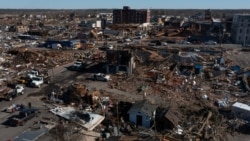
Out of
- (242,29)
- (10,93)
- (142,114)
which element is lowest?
(10,93)

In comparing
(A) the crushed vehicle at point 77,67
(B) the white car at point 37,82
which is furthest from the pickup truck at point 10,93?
(A) the crushed vehicle at point 77,67

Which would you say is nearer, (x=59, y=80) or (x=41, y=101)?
(x=41, y=101)

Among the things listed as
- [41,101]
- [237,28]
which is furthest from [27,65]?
[237,28]

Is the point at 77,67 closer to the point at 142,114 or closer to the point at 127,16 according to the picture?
the point at 142,114

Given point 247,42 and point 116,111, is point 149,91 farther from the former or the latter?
point 247,42

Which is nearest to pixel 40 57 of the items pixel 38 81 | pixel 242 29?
pixel 38 81

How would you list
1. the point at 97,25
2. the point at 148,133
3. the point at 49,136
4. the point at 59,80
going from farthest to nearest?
the point at 97,25, the point at 59,80, the point at 148,133, the point at 49,136
